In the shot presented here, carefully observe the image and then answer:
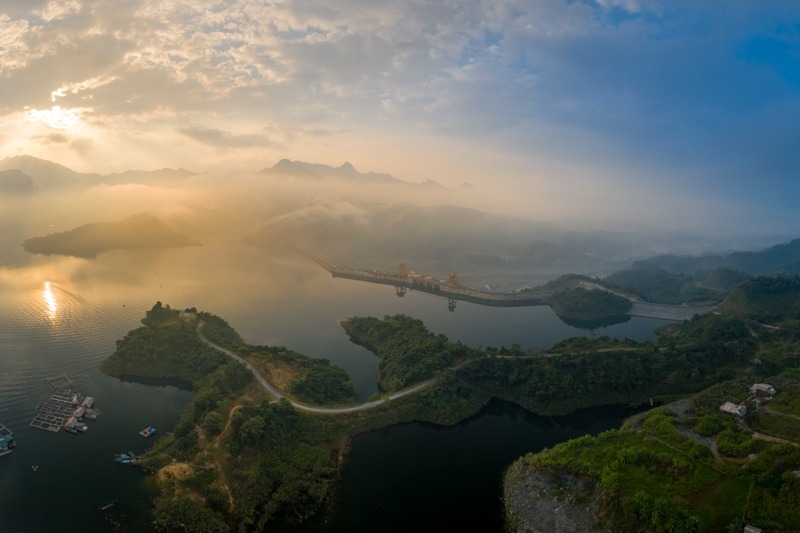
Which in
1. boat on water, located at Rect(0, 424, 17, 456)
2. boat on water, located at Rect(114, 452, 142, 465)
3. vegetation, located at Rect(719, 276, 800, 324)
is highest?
vegetation, located at Rect(719, 276, 800, 324)

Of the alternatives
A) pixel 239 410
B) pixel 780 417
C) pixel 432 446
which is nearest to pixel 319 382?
pixel 239 410

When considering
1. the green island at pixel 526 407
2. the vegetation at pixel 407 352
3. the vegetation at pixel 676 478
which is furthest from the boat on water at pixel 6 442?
the vegetation at pixel 676 478

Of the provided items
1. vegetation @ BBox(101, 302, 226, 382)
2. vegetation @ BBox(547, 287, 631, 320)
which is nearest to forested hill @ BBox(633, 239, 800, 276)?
vegetation @ BBox(547, 287, 631, 320)

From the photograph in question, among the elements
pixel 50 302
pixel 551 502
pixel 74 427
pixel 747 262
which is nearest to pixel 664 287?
pixel 747 262

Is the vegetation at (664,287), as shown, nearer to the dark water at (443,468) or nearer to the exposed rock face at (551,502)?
the dark water at (443,468)

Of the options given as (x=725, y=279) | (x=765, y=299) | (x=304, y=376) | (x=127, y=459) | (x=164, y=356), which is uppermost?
(x=725, y=279)

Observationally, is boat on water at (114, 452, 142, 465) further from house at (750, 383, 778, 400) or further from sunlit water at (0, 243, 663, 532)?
house at (750, 383, 778, 400)

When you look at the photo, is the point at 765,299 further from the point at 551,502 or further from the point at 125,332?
the point at 125,332
